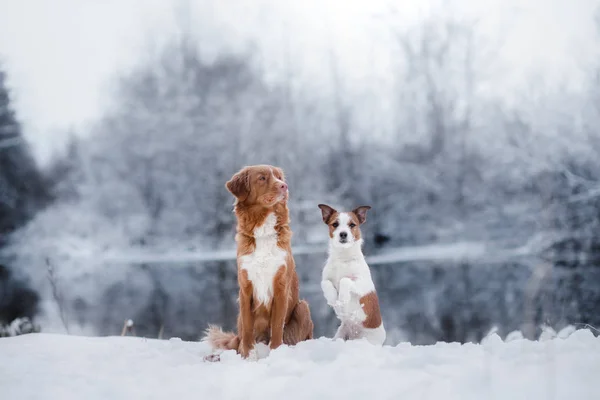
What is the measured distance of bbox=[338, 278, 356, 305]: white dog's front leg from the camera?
2188 millimetres

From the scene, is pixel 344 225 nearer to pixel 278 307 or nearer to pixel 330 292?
pixel 330 292

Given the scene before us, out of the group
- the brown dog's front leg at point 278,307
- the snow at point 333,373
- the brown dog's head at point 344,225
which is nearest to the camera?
the snow at point 333,373

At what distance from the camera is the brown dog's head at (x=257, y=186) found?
2.11m

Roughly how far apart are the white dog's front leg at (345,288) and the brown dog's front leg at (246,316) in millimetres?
392

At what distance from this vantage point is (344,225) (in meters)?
2.23

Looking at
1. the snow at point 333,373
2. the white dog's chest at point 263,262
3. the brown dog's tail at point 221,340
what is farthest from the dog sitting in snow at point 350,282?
the brown dog's tail at point 221,340

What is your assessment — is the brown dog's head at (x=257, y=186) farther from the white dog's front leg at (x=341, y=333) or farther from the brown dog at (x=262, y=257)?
the white dog's front leg at (x=341, y=333)

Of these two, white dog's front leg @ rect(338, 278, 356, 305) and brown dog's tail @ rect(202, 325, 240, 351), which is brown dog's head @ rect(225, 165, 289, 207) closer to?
white dog's front leg @ rect(338, 278, 356, 305)

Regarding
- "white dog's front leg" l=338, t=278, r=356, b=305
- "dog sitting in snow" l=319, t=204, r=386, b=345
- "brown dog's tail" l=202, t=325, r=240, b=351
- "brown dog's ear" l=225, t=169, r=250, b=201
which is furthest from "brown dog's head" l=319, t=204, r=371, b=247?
"brown dog's tail" l=202, t=325, r=240, b=351

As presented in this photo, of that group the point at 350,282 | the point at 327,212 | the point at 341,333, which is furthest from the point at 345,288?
the point at 327,212

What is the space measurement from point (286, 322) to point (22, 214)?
203 cm

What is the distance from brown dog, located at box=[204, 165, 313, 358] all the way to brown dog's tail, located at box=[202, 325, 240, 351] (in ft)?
0.15

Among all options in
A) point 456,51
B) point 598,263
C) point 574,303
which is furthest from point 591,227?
point 456,51

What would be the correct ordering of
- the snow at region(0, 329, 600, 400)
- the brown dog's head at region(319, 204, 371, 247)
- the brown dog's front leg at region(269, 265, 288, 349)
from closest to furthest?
the snow at region(0, 329, 600, 400) → the brown dog's front leg at region(269, 265, 288, 349) → the brown dog's head at region(319, 204, 371, 247)
